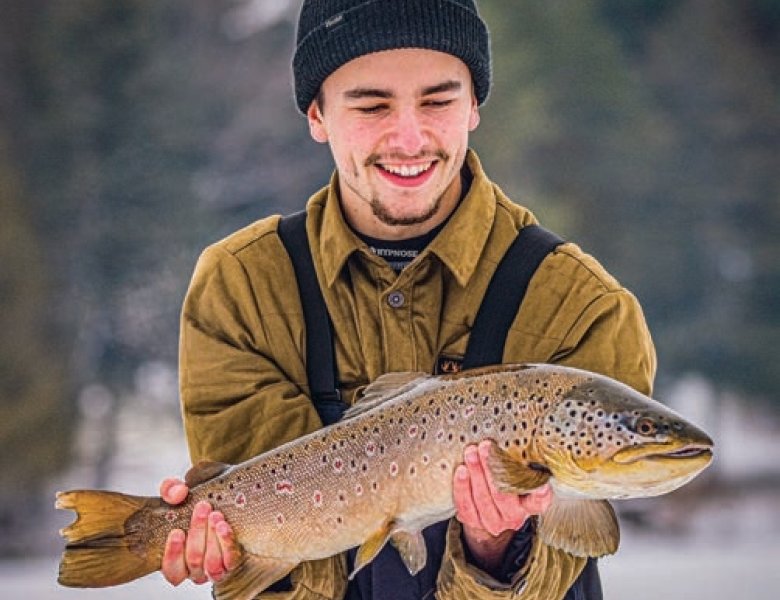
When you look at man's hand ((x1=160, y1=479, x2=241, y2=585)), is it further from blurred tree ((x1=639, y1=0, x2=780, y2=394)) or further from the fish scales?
blurred tree ((x1=639, y1=0, x2=780, y2=394))

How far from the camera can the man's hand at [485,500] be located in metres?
3.11

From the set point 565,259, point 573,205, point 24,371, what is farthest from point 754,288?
point 565,259

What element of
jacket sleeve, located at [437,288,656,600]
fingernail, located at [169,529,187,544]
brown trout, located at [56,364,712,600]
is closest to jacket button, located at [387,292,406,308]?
brown trout, located at [56,364,712,600]

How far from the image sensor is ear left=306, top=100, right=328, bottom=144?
3.68 metres

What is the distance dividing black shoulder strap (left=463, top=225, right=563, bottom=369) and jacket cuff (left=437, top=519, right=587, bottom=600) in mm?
373

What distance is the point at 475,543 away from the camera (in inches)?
130

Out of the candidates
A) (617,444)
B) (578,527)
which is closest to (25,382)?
(578,527)

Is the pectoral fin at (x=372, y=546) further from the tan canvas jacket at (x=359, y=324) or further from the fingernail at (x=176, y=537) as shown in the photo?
the fingernail at (x=176, y=537)

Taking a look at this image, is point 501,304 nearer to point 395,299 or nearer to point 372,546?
point 395,299

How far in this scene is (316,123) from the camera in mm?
3727

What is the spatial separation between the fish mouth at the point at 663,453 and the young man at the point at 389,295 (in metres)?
0.37

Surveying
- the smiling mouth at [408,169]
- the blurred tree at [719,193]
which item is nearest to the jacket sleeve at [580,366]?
the smiling mouth at [408,169]

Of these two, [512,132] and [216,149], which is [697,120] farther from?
[216,149]

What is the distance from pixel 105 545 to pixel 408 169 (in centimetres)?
105
